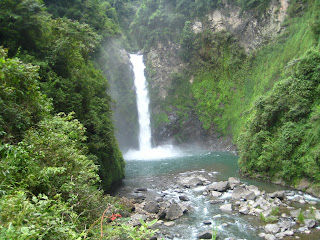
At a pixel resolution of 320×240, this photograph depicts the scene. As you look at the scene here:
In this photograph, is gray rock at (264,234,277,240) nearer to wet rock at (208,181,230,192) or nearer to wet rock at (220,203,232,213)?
wet rock at (220,203,232,213)

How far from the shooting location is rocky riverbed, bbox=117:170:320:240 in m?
9.48

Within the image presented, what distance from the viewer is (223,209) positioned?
39.4 feet

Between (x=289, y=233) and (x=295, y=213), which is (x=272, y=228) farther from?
(x=295, y=213)

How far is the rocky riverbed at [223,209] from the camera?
9484 millimetres

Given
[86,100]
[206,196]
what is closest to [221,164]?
[206,196]

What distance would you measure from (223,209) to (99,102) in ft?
32.0

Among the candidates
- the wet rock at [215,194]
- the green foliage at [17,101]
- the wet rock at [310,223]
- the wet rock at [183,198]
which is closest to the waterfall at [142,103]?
the wet rock at [215,194]

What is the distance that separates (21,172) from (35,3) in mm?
9761

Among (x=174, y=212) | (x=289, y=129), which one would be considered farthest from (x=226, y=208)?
(x=289, y=129)

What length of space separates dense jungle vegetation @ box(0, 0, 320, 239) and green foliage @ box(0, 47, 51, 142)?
3 centimetres

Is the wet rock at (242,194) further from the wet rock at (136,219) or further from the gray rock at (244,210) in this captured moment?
the wet rock at (136,219)

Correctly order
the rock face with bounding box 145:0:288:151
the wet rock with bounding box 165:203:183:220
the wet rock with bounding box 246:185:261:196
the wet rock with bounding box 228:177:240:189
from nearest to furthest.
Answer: the wet rock with bounding box 165:203:183:220, the wet rock with bounding box 246:185:261:196, the wet rock with bounding box 228:177:240:189, the rock face with bounding box 145:0:288:151

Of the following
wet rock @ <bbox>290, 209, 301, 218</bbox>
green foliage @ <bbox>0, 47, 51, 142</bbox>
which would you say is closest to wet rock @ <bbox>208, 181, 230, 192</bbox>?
wet rock @ <bbox>290, 209, 301, 218</bbox>

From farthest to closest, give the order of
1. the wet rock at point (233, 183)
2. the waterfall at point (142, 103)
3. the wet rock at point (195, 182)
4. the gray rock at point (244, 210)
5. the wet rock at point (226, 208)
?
the waterfall at point (142, 103) < the wet rock at point (195, 182) < the wet rock at point (233, 183) < the wet rock at point (226, 208) < the gray rock at point (244, 210)
